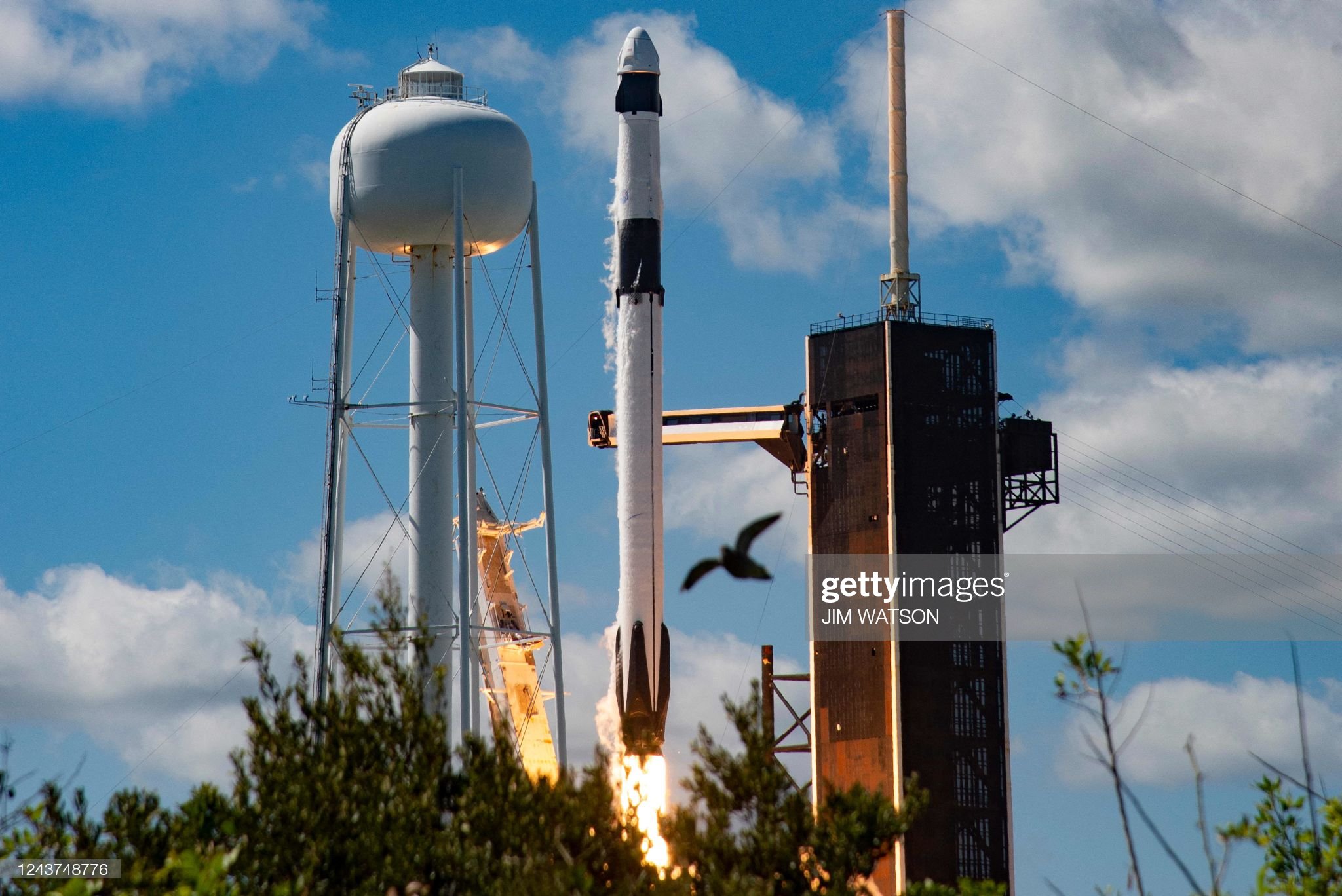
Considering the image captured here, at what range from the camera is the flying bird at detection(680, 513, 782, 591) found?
3219 cm

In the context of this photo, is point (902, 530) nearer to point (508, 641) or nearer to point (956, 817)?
point (956, 817)

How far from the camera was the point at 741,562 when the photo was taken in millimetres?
32438

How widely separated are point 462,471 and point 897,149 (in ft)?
81.3

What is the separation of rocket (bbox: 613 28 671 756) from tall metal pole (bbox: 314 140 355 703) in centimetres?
753

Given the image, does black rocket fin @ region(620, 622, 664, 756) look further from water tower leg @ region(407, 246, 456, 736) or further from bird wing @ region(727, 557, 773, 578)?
bird wing @ region(727, 557, 773, 578)

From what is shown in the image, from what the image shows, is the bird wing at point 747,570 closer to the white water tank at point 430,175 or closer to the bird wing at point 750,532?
the bird wing at point 750,532

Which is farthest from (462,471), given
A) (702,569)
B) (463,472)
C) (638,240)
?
(702,569)

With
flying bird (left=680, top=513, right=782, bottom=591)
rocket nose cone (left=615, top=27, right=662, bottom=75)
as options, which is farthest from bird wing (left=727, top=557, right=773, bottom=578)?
rocket nose cone (left=615, top=27, right=662, bottom=75)

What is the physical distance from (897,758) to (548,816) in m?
33.8

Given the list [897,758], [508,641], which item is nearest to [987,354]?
[897,758]

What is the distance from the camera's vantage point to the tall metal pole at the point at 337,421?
5184cm

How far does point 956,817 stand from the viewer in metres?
63.4

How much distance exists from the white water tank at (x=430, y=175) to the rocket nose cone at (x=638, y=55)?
407cm

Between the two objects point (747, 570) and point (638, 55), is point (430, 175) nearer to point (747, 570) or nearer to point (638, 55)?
point (638, 55)
